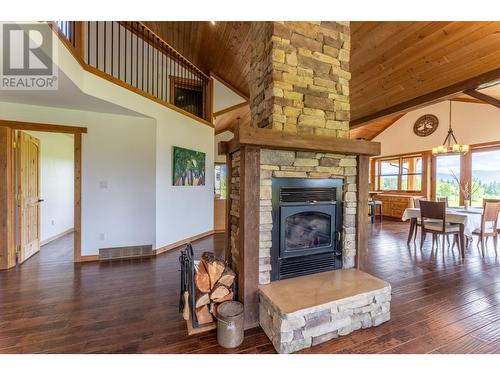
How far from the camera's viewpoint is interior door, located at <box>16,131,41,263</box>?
3.44 m

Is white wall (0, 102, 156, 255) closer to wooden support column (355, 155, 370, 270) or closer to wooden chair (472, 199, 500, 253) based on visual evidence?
wooden support column (355, 155, 370, 270)

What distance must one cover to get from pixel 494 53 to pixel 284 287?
13.9ft

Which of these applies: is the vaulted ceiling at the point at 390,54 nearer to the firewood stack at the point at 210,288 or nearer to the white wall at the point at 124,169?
the white wall at the point at 124,169

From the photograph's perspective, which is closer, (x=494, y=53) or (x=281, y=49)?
(x=281, y=49)

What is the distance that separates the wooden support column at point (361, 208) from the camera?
7.91 feet

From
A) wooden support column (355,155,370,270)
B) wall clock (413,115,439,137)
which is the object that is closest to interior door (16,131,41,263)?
wooden support column (355,155,370,270)

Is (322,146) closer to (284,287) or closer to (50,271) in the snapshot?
(284,287)

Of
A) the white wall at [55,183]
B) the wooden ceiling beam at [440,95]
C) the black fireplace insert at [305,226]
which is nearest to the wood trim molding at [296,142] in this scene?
the black fireplace insert at [305,226]

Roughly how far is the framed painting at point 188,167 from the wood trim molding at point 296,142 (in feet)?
7.69

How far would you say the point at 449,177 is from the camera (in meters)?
6.89

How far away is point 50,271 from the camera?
313cm

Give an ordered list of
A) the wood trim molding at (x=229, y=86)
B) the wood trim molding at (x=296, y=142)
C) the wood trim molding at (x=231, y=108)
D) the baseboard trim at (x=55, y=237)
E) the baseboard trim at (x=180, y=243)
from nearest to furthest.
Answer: the wood trim molding at (x=296, y=142), the baseboard trim at (x=180, y=243), the baseboard trim at (x=55, y=237), the wood trim molding at (x=229, y=86), the wood trim molding at (x=231, y=108)

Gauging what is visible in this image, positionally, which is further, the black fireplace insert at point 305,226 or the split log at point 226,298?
the black fireplace insert at point 305,226
